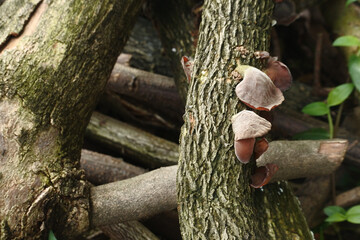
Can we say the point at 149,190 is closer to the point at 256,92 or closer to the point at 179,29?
the point at 256,92

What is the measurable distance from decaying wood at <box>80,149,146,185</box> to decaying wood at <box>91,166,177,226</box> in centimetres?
63

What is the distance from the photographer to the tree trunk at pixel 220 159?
1.54 m

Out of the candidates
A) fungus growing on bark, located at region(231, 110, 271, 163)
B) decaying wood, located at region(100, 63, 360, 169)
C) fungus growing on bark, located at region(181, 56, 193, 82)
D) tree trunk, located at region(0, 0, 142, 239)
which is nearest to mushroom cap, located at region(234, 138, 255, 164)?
fungus growing on bark, located at region(231, 110, 271, 163)

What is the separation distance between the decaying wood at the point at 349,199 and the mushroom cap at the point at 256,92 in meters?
1.39

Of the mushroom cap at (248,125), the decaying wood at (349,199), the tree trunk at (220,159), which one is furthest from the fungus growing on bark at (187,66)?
the decaying wood at (349,199)

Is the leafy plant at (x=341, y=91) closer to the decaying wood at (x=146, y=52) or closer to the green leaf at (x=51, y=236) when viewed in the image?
the decaying wood at (x=146, y=52)


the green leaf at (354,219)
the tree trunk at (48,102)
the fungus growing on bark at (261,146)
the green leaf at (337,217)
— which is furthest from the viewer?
the green leaf at (337,217)

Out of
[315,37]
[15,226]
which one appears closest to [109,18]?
[15,226]

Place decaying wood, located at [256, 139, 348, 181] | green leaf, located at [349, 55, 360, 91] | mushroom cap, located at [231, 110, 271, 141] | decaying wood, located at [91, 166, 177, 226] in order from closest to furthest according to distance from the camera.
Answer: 1. mushroom cap, located at [231, 110, 271, 141]
2. decaying wood, located at [91, 166, 177, 226]
3. decaying wood, located at [256, 139, 348, 181]
4. green leaf, located at [349, 55, 360, 91]

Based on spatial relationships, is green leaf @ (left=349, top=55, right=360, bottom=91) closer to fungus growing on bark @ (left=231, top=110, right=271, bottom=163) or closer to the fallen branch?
the fallen branch

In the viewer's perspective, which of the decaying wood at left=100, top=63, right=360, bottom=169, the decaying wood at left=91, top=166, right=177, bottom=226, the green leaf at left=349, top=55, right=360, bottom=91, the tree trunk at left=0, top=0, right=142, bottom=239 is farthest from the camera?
the decaying wood at left=100, top=63, right=360, bottom=169

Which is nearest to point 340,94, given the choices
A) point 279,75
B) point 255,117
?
point 279,75

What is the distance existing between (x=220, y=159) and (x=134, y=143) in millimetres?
1221

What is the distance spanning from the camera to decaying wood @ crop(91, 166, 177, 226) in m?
1.78
